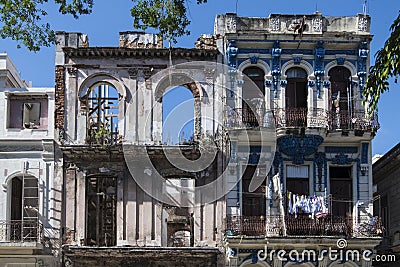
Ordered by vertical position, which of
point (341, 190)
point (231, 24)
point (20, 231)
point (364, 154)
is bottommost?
point (20, 231)

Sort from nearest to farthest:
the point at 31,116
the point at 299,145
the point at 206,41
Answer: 1. the point at 299,145
2. the point at 206,41
3. the point at 31,116

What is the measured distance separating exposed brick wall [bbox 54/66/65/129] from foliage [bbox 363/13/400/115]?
55.7 ft

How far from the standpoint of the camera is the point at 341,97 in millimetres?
28594

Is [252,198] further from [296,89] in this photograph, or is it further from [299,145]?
[296,89]

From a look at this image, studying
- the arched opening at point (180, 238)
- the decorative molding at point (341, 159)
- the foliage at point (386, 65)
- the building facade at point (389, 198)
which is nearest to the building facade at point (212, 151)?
the decorative molding at point (341, 159)

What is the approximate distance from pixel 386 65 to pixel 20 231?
18209mm

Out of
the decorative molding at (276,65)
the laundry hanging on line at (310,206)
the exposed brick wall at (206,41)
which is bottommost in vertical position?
the laundry hanging on line at (310,206)

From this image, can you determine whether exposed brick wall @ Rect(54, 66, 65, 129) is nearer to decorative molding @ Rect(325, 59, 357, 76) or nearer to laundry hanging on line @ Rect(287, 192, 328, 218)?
laundry hanging on line @ Rect(287, 192, 328, 218)

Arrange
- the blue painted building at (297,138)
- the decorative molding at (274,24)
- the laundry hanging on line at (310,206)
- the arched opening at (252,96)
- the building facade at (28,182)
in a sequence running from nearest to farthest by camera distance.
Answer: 1. the laundry hanging on line at (310,206)
2. the blue painted building at (297,138)
3. the building facade at (28,182)
4. the arched opening at (252,96)
5. the decorative molding at (274,24)

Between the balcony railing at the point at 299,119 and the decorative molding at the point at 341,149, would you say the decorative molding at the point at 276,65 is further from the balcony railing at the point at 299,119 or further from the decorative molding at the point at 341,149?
the decorative molding at the point at 341,149

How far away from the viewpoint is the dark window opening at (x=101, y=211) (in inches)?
1128

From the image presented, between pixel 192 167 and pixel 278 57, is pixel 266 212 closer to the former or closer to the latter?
pixel 192 167

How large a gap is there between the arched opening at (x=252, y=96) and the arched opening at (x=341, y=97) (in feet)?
8.30

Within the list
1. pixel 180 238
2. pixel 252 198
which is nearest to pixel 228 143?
pixel 252 198
